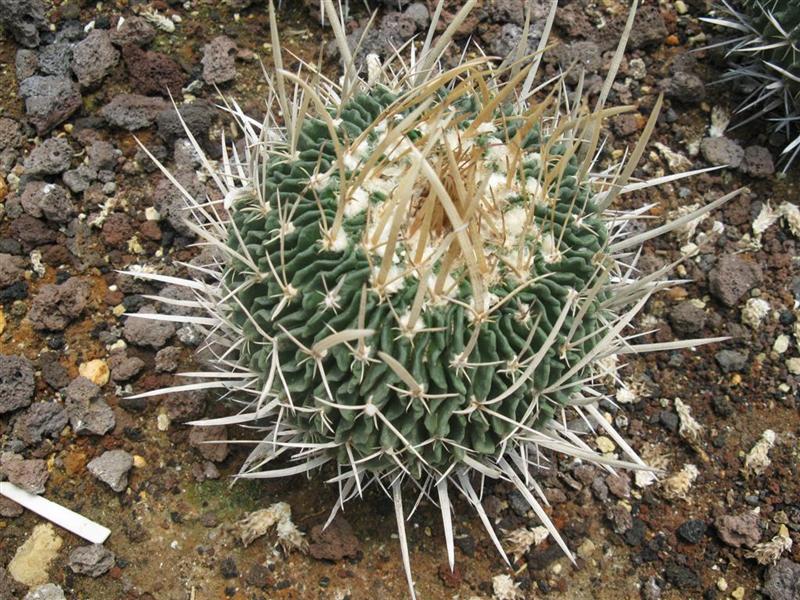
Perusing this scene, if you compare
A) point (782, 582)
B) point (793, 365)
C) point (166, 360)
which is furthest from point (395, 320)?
point (793, 365)

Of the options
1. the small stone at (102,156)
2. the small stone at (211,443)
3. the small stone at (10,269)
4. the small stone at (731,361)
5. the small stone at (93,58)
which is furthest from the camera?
the small stone at (93,58)

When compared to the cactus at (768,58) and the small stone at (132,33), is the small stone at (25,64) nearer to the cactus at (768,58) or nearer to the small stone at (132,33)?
the small stone at (132,33)

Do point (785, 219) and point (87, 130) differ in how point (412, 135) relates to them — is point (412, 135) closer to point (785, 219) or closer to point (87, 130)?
point (87, 130)

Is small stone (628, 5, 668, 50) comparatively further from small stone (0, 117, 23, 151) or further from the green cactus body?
small stone (0, 117, 23, 151)

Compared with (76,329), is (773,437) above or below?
below

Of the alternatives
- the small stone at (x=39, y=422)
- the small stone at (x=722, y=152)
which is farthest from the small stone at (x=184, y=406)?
the small stone at (x=722, y=152)

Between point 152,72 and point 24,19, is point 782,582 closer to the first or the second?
point 152,72

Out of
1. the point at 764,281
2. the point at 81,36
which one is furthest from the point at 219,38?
the point at 764,281
